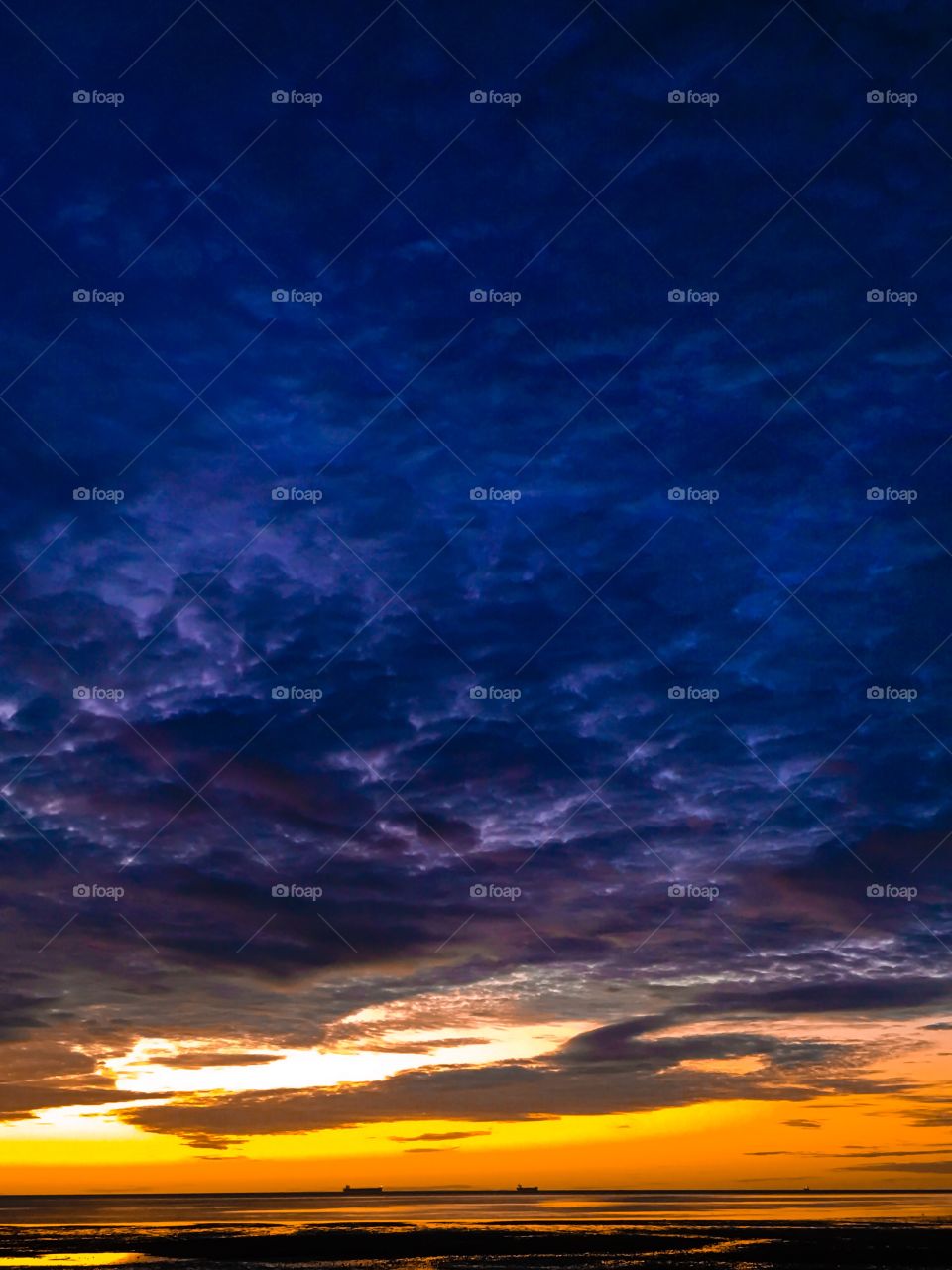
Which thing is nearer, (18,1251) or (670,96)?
(670,96)

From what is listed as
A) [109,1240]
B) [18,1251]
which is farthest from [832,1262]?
[109,1240]

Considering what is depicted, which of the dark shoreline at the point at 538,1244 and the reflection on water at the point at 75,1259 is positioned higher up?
the reflection on water at the point at 75,1259

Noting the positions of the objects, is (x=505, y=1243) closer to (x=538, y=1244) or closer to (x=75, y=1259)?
(x=538, y=1244)

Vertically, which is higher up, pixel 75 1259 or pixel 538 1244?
pixel 75 1259

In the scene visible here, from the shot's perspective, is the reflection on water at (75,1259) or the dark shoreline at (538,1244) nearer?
the reflection on water at (75,1259)

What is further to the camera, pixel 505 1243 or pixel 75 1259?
pixel 505 1243

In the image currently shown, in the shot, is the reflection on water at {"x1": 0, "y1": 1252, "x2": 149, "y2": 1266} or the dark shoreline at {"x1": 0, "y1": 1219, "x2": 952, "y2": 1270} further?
the dark shoreline at {"x1": 0, "y1": 1219, "x2": 952, "y2": 1270}

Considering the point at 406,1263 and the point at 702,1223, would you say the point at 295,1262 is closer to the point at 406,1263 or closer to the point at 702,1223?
the point at 406,1263

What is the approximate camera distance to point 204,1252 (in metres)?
58.4

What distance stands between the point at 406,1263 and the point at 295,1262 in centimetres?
552

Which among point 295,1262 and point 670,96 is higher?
point 670,96

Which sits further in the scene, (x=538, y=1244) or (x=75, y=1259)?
(x=538, y=1244)

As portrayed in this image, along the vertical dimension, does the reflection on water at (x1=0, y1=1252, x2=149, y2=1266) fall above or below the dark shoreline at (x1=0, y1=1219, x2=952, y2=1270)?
above

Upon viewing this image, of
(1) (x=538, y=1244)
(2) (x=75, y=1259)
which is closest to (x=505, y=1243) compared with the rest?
(1) (x=538, y=1244)
